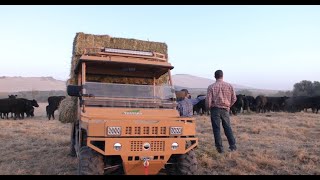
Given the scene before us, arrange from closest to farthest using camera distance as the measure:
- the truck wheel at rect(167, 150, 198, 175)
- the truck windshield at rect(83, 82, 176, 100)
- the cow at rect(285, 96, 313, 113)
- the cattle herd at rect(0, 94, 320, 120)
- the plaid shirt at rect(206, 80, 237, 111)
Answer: the truck wheel at rect(167, 150, 198, 175) < the truck windshield at rect(83, 82, 176, 100) < the plaid shirt at rect(206, 80, 237, 111) < the cattle herd at rect(0, 94, 320, 120) < the cow at rect(285, 96, 313, 113)

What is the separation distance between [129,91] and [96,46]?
11.0 ft

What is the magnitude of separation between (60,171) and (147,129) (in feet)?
8.86

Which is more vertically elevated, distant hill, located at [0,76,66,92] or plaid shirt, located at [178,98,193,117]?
distant hill, located at [0,76,66,92]

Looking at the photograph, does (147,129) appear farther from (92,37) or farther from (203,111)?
(203,111)

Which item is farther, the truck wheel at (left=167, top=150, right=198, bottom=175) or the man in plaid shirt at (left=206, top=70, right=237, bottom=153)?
the man in plaid shirt at (left=206, top=70, right=237, bottom=153)

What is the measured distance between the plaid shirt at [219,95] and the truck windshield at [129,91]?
1.60 m

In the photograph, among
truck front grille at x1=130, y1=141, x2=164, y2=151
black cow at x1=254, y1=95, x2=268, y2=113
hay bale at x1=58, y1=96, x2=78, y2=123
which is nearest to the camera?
truck front grille at x1=130, y1=141, x2=164, y2=151

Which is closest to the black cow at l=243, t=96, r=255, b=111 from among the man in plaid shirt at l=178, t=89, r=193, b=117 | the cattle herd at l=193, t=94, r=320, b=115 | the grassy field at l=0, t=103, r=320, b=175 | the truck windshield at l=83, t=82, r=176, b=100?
the cattle herd at l=193, t=94, r=320, b=115

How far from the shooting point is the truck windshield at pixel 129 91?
26.4ft

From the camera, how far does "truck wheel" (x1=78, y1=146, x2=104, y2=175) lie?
664cm

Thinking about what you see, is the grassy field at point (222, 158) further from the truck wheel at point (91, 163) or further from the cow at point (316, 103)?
the cow at point (316, 103)

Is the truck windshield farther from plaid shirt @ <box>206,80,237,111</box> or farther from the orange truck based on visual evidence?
plaid shirt @ <box>206,80,237,111</box>

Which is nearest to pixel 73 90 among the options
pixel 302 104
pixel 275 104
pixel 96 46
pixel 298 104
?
pixel 96 46

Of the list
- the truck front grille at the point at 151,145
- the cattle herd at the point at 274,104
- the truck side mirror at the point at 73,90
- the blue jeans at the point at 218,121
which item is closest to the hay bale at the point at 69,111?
the truck side mirror at the point at 73,90
